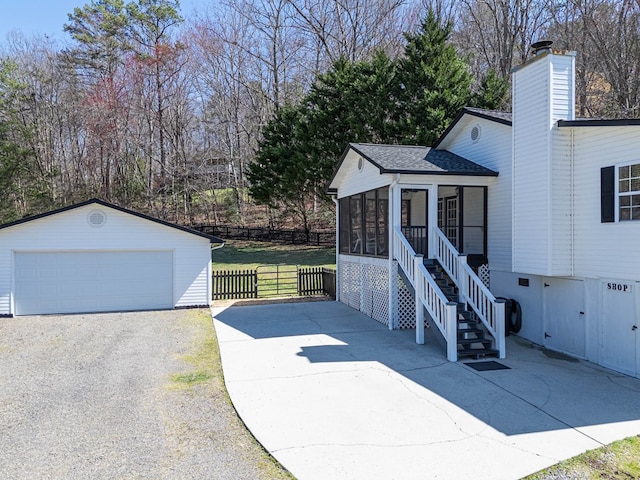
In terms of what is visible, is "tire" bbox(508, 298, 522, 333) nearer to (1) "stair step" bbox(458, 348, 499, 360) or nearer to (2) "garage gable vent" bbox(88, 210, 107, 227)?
(1) "stair step" bbox(458, 348, 499, 360)

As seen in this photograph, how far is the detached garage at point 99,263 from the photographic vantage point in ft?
43.5

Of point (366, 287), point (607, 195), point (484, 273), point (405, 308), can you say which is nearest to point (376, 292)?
point (366, 287)

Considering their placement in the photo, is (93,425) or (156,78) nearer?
(93,425)

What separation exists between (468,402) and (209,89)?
1246 inches

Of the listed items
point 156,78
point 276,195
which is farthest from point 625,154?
point 156,78

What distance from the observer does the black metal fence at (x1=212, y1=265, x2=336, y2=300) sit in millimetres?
15977

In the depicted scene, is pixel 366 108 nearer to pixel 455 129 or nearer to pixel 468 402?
pixel 455 129

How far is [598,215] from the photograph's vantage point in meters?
8.53

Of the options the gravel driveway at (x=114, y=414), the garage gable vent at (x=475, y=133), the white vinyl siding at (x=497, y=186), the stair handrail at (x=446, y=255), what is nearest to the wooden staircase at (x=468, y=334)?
the stair handrail at (x=446, y=255)

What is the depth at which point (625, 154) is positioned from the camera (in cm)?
802

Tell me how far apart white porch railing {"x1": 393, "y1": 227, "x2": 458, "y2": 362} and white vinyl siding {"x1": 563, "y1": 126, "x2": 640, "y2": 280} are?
2748mm

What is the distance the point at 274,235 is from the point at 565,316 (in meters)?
22.3

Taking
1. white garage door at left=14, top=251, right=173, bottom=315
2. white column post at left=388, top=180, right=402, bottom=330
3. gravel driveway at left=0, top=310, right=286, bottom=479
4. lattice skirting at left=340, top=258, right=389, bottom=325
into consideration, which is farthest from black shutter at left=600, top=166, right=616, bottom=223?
white garage door at left=14, top=251, right=173, bottom=315

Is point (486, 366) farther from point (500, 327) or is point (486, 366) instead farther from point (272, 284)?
point (272, 284)
